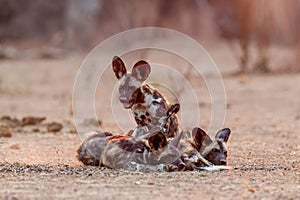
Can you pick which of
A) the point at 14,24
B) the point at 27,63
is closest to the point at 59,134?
the point at 27,63

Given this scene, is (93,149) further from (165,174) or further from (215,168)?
(215,168)

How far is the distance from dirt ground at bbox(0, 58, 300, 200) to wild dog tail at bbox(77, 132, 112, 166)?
0.31ft

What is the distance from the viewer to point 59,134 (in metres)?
8.36

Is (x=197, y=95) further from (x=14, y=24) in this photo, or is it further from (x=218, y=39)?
(x=14, y=24)

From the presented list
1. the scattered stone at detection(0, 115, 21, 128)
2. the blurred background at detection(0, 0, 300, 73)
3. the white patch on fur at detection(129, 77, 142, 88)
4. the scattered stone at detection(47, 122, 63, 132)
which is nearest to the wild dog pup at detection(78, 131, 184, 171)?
the white patch on fur at detection(129, 77, 142, 88)

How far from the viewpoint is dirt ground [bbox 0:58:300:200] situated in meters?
4.71

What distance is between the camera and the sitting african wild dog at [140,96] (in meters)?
5.73

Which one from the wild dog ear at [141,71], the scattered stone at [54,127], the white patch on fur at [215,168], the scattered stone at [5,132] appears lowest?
the white patch on fur at [215,168]

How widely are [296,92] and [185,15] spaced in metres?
13.5

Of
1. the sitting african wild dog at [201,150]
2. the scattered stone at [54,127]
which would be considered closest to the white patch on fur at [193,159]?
the sitting african wild dog at [201,150]

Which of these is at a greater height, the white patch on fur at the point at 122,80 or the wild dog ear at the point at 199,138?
the white patch on fur at the point at 122,80

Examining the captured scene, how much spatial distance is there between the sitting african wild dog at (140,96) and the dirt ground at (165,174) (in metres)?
0.51

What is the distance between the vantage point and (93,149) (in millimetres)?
5738

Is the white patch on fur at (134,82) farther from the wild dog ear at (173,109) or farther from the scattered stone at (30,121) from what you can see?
the scattered stone at (30,121)
